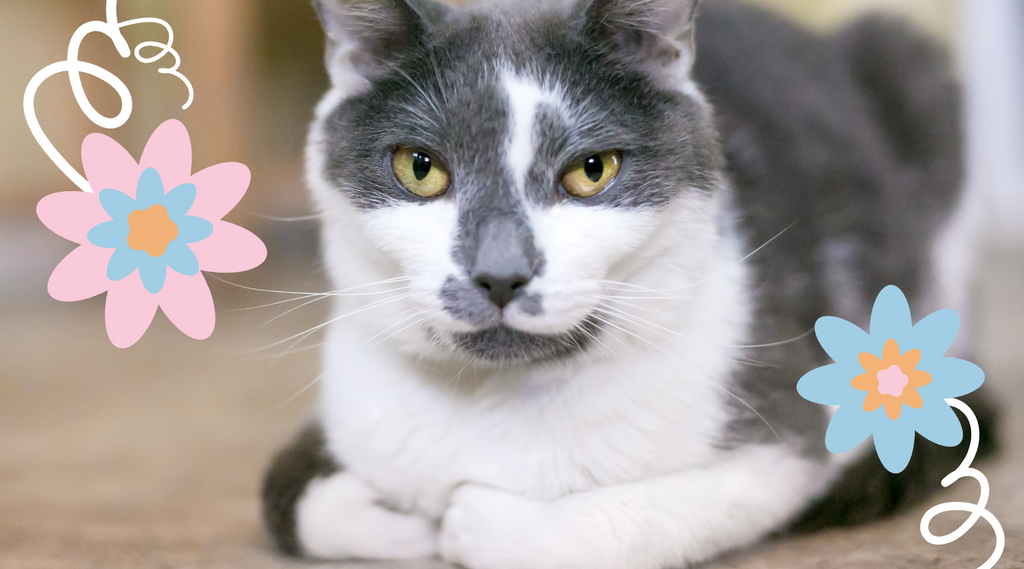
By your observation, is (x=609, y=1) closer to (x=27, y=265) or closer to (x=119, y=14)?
(x=119, y=14)

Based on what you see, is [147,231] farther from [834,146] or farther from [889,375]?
[834,146]

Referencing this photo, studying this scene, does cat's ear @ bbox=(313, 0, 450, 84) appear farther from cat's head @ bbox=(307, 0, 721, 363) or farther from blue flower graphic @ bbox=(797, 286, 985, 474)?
blue flower graphic @ bbox=(797, 286, 985, 474)

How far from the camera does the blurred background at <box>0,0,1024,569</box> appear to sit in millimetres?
1003

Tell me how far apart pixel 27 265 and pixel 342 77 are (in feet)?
3.06

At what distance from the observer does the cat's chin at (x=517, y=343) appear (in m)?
0.80

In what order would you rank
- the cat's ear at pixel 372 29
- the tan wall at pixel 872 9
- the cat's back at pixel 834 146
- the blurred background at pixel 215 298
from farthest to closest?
1. the tan wall at pixel 872 9
2. the cat's back at pixel 834 146
3. the blurred background at pixel 215 298
4. the cat's ear at pixel 372 29

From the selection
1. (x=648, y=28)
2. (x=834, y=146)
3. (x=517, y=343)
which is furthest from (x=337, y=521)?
(x=834, y=146)

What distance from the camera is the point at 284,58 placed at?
1.39 meters

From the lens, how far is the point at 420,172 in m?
0.84

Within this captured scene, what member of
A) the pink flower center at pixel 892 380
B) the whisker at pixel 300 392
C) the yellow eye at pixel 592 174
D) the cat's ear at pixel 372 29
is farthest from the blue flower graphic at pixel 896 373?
the whisker at pixel 300 392

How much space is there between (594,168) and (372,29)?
0.98ft

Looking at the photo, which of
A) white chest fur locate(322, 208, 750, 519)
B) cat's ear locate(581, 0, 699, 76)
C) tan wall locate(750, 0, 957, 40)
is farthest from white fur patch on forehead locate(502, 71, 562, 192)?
tan wall locate(750, 0, 957, 40)

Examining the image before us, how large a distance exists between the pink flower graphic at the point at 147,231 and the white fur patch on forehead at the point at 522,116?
0.27 meters

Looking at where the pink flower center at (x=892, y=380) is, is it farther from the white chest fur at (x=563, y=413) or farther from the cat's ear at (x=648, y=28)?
the cat's ear at (x=648, y=28)
